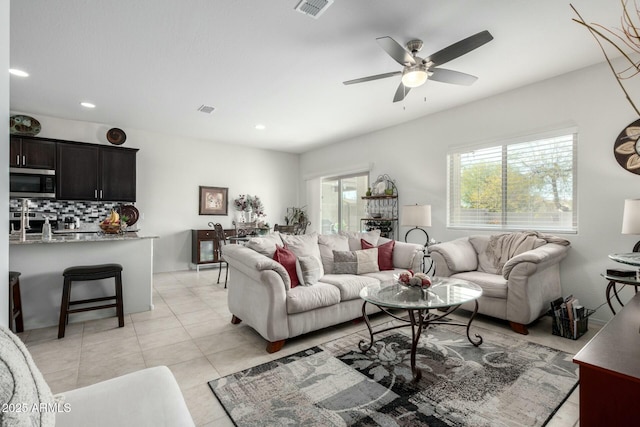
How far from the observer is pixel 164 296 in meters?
4.36

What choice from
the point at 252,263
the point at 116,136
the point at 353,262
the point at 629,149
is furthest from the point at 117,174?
the point at 629,149

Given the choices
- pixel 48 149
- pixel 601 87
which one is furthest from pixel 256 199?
pixel 601 87

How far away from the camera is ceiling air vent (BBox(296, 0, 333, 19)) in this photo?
7.58 feet

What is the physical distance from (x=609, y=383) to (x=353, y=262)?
97.7 inches

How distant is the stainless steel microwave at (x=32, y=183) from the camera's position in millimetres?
4633

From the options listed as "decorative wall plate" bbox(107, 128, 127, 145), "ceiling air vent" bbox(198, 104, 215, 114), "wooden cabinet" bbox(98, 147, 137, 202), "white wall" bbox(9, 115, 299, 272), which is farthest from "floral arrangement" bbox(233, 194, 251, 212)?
"ceiling air vent" bbox(198, 104, 215, 114)

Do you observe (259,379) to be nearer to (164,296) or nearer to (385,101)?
(164,296)

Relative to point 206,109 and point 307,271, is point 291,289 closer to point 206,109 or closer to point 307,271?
point 307,271

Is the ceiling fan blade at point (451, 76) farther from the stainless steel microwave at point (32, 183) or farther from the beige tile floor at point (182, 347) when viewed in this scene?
the stainless steel microwave at point (32, 183)

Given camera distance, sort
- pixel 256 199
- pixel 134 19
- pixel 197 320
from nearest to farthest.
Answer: pixel 134 19 < pixel 197 320 < pixel 256 199

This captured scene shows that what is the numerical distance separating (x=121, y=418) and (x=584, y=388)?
66.5 inches

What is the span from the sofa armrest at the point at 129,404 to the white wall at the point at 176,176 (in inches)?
205

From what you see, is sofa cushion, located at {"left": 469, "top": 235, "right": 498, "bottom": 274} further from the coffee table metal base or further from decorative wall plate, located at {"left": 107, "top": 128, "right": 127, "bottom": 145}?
decorative wall plate, located at {"left": 107, "top": 128, "right": 127, "bottom": 145}

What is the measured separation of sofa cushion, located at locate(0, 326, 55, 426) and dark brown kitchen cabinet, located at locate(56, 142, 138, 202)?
5.23 metres
